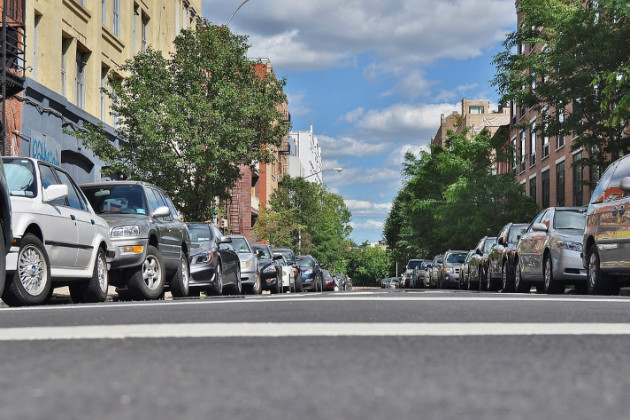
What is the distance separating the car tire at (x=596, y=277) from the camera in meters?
13.9

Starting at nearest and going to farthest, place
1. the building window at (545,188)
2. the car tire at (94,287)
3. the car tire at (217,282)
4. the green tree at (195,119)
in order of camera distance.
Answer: the car tire at (94,287), the car tire at (217,282), the green tree at (195,119), the building window at (545,188)

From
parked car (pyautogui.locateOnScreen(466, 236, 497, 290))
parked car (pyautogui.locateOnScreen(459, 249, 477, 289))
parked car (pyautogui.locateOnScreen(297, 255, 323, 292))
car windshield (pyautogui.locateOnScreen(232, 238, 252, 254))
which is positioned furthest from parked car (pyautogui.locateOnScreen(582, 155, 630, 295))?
parked car (pyautogui.locateOnScreen(297, 255, 323, 292))

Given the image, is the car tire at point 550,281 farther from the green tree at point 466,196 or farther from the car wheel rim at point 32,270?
the green tree at point 466,196

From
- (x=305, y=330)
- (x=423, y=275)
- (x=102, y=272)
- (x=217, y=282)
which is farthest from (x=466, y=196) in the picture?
(x=305, y=330)

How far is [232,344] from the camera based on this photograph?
189 inches

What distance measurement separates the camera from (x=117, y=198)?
49.9ft

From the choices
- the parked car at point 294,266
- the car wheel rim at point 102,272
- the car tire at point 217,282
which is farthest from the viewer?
the parked car at point 294,266

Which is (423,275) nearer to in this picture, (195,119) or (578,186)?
(578,186)

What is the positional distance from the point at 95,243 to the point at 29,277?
1.92 metres

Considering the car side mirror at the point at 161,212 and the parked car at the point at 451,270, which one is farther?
the parked car at the point at 451,270

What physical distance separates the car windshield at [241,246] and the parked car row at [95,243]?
2598mm

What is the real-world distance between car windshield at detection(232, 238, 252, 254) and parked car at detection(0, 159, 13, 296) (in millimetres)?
13929

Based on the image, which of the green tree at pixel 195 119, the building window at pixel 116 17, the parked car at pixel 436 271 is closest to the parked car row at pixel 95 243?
the green tree at pixel 195 119

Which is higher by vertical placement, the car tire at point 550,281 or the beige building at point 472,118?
the beige building at point 472,118
